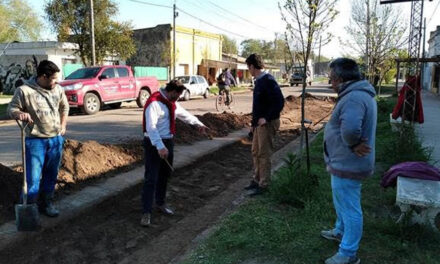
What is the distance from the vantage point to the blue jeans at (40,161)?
168 inches

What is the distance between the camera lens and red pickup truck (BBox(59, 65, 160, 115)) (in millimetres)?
14531

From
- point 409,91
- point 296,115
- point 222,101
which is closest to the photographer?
point 409,91

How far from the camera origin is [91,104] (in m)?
15.1

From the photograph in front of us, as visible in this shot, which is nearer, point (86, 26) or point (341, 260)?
point (341, 260)

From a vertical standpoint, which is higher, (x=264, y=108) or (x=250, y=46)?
(x=250, y=46)

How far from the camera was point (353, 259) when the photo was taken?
11.1 feet

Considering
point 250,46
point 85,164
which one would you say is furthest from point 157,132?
point 250,46

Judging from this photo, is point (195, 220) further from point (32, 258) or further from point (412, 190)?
point (412, 190)

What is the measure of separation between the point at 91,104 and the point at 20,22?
36.4 m

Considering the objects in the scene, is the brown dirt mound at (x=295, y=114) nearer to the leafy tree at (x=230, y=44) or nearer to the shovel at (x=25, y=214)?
the shovel at (x=25, y=214)

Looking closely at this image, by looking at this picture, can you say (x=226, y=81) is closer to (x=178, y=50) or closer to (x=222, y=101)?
(x=222, y=101)

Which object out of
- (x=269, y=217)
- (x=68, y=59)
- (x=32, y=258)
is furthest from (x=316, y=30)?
(x=68, y=59)

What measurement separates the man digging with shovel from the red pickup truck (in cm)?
1054

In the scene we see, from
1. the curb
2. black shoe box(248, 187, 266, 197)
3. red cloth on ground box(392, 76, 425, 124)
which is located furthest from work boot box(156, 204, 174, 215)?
red cloth on ground box(392, 76, 425, 124)
